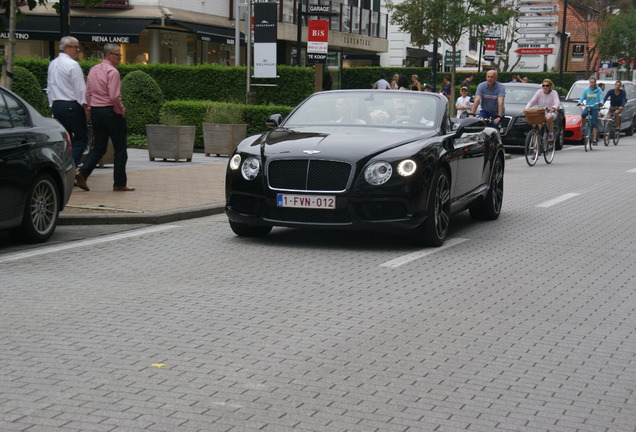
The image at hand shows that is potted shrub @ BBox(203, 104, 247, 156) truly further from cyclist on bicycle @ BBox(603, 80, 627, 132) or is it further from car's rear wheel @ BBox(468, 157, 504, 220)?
cyclist on bicycle @ BBox(603, 80, 627, 132)

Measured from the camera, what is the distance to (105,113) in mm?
13227

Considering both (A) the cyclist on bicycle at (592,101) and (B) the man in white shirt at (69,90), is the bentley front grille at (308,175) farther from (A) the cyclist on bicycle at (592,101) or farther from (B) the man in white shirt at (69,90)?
(A) the cyclist on bicycle at (592,101)

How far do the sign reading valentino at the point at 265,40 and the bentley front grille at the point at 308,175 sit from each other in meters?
16.5

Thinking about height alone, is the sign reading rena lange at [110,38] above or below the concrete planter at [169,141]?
above

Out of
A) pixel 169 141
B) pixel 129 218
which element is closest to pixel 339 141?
pixel 129 218

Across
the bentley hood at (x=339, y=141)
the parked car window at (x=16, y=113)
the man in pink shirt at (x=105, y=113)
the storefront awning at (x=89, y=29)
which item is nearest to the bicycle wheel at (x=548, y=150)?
the man in pink shirt at (x=105, y=113)

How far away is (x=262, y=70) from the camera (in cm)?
2595

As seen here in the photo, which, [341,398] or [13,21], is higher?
[13,21]

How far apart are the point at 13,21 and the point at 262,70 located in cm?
1376

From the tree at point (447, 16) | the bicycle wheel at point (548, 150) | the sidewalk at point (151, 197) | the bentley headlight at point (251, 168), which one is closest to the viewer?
the bentley headlight at point (251, 168)

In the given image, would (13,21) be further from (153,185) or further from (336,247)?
(336,247)

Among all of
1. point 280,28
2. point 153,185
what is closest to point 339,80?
point 280,28

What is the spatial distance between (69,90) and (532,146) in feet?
37.8

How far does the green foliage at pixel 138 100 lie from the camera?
24.3m
